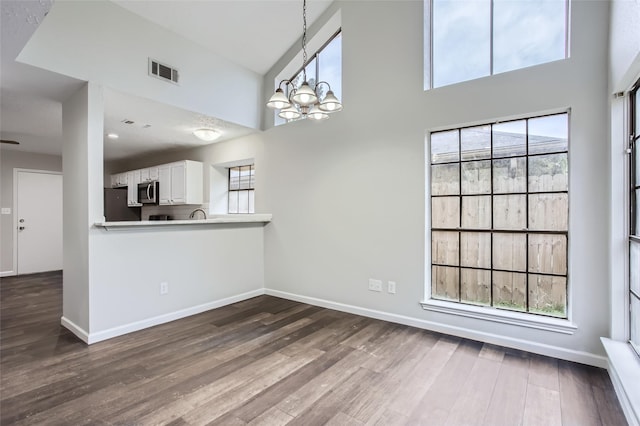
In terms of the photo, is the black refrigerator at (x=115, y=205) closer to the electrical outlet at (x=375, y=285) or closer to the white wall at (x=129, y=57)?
the white wall at (x=129, y=57)

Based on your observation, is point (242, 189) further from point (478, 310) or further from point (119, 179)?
point (478, 310)

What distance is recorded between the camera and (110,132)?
180 inches

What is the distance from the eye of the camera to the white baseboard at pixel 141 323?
9.24 feet

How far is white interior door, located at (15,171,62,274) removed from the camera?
5.90 m

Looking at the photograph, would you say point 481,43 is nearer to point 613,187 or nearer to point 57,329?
point 613,187

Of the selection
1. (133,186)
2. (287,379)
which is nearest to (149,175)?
(133,186)

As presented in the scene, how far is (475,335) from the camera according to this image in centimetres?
282

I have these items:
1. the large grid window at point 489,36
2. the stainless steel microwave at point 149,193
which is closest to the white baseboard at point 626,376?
the large grid window at point 489,36

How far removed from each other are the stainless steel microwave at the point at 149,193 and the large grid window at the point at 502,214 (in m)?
5.16

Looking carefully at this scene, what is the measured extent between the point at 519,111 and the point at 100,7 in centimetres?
388

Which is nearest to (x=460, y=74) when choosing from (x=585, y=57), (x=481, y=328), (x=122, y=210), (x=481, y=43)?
(x=481, y=43)

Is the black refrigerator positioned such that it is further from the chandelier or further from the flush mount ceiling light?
the chandelier

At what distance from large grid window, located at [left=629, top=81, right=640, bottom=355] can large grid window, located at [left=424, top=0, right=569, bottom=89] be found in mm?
744

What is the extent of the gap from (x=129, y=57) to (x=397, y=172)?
296 centimetres
